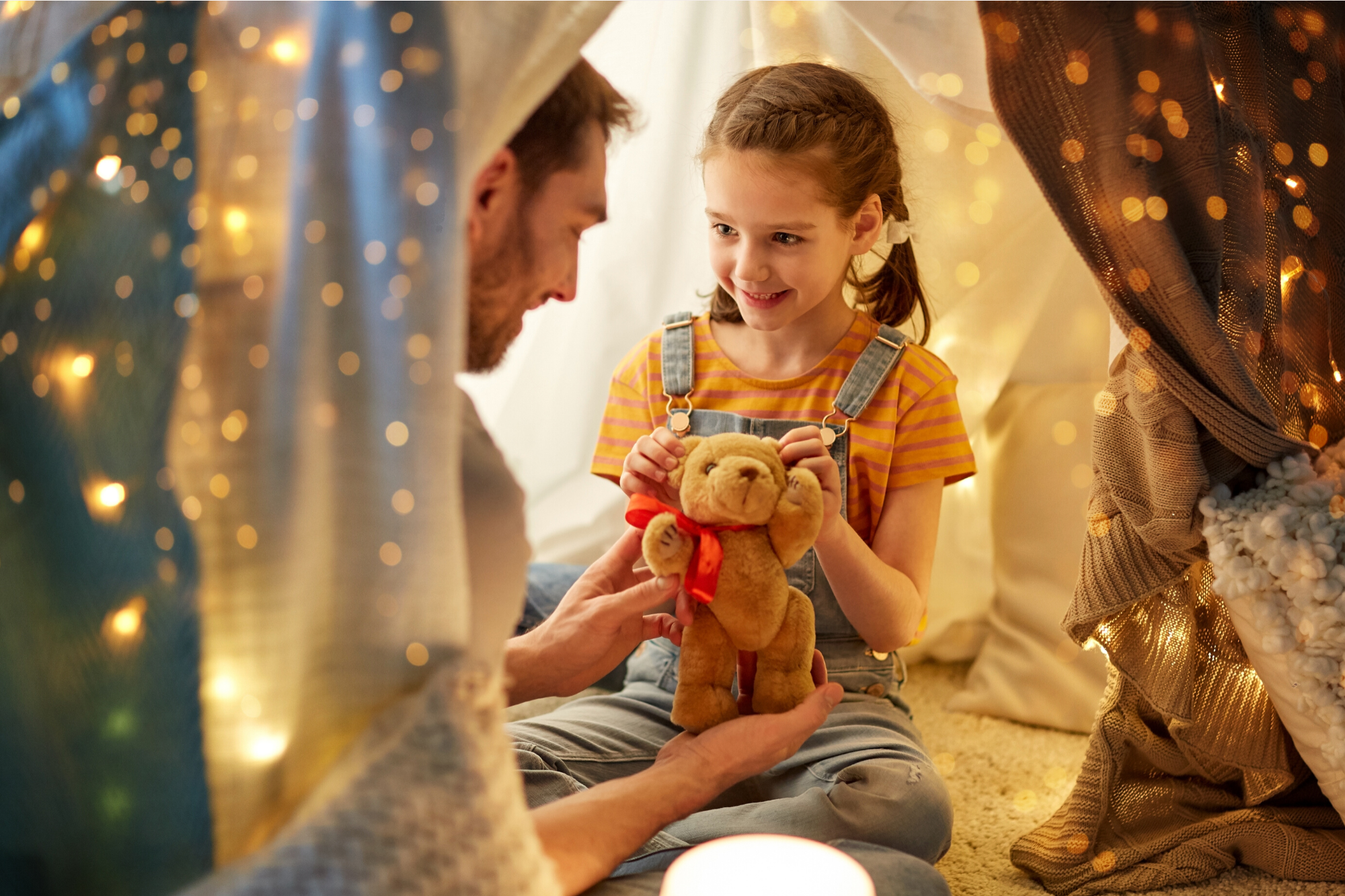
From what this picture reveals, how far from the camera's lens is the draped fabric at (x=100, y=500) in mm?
640

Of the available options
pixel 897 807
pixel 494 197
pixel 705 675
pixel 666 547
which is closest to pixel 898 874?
pixel 897 807

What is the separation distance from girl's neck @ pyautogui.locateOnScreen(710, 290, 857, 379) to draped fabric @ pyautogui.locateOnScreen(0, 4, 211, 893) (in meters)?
0.74

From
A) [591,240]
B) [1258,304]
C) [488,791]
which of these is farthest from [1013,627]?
[488,791]

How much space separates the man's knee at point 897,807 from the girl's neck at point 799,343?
472 mm

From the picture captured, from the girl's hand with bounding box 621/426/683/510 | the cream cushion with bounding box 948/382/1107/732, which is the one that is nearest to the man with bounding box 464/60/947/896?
the girl's hand with bounding box 621/426/683/510

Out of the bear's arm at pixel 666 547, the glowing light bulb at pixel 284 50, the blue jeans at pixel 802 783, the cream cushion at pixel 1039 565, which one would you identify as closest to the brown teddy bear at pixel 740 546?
the bear's arm at pixel 666 547

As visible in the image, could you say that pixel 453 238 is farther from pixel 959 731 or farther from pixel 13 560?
pixel 959 731

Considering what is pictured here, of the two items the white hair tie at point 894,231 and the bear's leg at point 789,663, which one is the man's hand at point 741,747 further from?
the white hair tie at point 894,231

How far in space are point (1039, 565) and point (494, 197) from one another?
1088 mm

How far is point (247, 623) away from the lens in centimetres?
62

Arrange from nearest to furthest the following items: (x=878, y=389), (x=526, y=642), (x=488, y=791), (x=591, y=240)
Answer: (x=488, y=791), (x=526, y=642), (x=878, y=389), (x=591, y=240)

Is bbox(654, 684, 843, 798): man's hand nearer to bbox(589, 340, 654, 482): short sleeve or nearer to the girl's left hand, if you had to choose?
the girl's left hand

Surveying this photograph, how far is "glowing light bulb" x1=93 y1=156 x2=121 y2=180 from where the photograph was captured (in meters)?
0.68

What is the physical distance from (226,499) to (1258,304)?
0.90 metres
